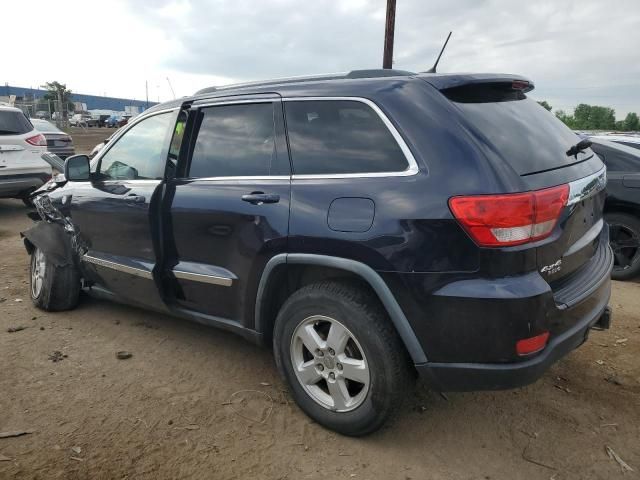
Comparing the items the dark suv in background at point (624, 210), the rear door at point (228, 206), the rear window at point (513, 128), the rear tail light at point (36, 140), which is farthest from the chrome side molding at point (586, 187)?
the rear tail light at point (36, 140)

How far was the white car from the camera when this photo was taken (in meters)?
8.73

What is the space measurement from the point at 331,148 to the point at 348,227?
1.65 ft

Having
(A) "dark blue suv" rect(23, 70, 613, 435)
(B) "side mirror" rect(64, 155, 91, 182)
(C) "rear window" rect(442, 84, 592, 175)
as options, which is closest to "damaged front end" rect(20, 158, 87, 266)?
(B) "side mirror" rect(64, 155, 91, 182)

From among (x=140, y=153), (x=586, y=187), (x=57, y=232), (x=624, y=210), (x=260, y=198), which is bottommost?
(x=57, y=232)

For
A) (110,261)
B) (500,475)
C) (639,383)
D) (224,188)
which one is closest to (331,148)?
(224,188)

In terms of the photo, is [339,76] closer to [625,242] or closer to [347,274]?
[347,274]

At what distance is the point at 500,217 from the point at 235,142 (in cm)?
174

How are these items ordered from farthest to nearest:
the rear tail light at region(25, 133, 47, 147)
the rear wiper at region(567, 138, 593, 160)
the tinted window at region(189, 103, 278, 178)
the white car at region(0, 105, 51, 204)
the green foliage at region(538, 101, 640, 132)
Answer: the green foliage at region(538, 101, 640, 132)
the rear tail light at region(25, 133, 47, 147)
the white car at region(0, 105, 51, 204)
the tinted window at region(189, 103, 278, 178)
the rear wiper at region(567, 138, 593, 160)

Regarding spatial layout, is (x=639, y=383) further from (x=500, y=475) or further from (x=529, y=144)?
(x=529, y=144)

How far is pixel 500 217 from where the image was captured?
230 centimetres

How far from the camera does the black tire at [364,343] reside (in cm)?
260

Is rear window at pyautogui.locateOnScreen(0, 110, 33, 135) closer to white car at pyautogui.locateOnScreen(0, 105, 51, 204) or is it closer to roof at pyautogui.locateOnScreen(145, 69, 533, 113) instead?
white car at pyautogui.locateOnScreen(0, 105, 51, 204)

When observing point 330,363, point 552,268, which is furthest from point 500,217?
point 330,363

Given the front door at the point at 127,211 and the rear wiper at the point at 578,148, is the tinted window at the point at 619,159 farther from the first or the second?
the front door at the point at 127,211
